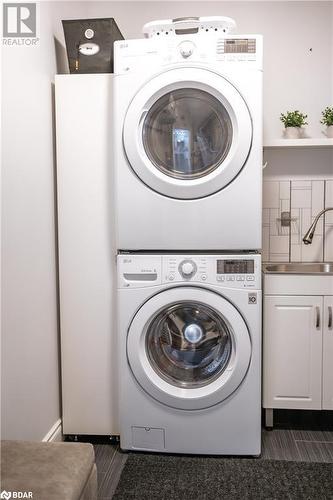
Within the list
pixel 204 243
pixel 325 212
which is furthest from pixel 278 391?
pixel 325 212

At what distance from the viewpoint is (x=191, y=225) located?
2.37 metres

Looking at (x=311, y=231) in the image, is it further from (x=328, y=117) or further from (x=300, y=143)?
(x=328, y=117)

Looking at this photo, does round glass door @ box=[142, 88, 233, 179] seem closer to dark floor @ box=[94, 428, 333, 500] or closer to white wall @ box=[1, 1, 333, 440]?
white wall @ box=[1, 1, 333, 440]

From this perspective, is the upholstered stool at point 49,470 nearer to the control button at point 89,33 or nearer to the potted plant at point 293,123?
the control button at point 89,33

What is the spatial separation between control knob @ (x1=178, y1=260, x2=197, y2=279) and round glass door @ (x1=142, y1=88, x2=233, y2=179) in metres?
0.40

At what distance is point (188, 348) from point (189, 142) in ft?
3.19

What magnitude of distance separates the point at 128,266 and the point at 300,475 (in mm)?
1193

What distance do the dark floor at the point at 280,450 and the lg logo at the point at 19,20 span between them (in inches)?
74.7

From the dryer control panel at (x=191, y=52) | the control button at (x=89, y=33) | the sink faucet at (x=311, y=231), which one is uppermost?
the control button at (x=89, y=33)

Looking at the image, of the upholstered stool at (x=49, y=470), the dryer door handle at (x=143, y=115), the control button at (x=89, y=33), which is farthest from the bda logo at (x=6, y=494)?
the control button at (x=89, y=33)

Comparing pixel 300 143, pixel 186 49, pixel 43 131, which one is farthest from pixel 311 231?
pixel 43 131

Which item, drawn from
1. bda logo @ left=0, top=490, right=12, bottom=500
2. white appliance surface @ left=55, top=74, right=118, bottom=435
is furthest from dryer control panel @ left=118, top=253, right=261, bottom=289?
bda logo @ left=0, top=490, right=12, bottom=500

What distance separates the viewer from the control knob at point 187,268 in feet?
7.73

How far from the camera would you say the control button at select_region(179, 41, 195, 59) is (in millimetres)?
2314
